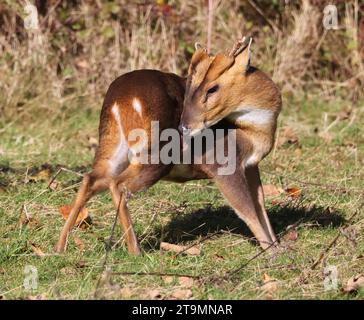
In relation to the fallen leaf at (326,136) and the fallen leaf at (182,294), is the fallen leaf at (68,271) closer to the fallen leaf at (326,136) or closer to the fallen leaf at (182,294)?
the fallen leaf at (182,294)

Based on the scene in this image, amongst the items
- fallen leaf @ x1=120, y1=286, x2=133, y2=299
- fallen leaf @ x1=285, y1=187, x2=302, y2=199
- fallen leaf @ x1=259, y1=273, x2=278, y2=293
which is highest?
fallen leaf @ x1=120, y1=286, x2=133, y2=299

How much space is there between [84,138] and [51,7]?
5.81 ft

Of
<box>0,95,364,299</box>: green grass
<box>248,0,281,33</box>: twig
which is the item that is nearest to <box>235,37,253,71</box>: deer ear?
<box>0,95,364,299</box>: green grass

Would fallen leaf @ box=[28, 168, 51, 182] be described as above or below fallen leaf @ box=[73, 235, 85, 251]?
below

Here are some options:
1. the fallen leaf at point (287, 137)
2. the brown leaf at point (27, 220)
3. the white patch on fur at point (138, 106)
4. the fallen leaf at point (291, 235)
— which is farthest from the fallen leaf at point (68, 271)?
the fallen leaf at point (287, 137)

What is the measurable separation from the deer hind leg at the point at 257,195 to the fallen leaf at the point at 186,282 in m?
1.05

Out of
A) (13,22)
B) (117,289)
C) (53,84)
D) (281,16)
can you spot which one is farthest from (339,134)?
(117,289)

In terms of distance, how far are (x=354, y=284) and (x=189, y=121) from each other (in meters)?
1.37

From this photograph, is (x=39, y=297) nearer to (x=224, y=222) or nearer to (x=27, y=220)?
(x=27, y=220)

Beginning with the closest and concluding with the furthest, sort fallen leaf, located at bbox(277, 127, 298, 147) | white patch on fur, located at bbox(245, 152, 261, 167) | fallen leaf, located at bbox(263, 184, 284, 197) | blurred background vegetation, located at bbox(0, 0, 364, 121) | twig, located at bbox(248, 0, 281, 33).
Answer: white patch on fur, located at bbox(245, 152, 261, 167) → fallen leaf, located at bbox(263, 184, 284, 197) → fallen leaf, located at bbox(277, 127, 298, 147) → blurred background vegetation, located at bbox(0, 0, 364, 121) → twig, located at bbox(248, 0, 281, 33)

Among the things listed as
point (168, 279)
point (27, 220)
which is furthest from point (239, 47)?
point (27, 220)

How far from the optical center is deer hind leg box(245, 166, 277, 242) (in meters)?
5.79

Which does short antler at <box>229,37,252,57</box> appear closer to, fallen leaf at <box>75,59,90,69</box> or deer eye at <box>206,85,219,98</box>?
deer eye at <box>206,85,219,98</box>

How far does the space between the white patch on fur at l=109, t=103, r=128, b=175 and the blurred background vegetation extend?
12.8 ft
